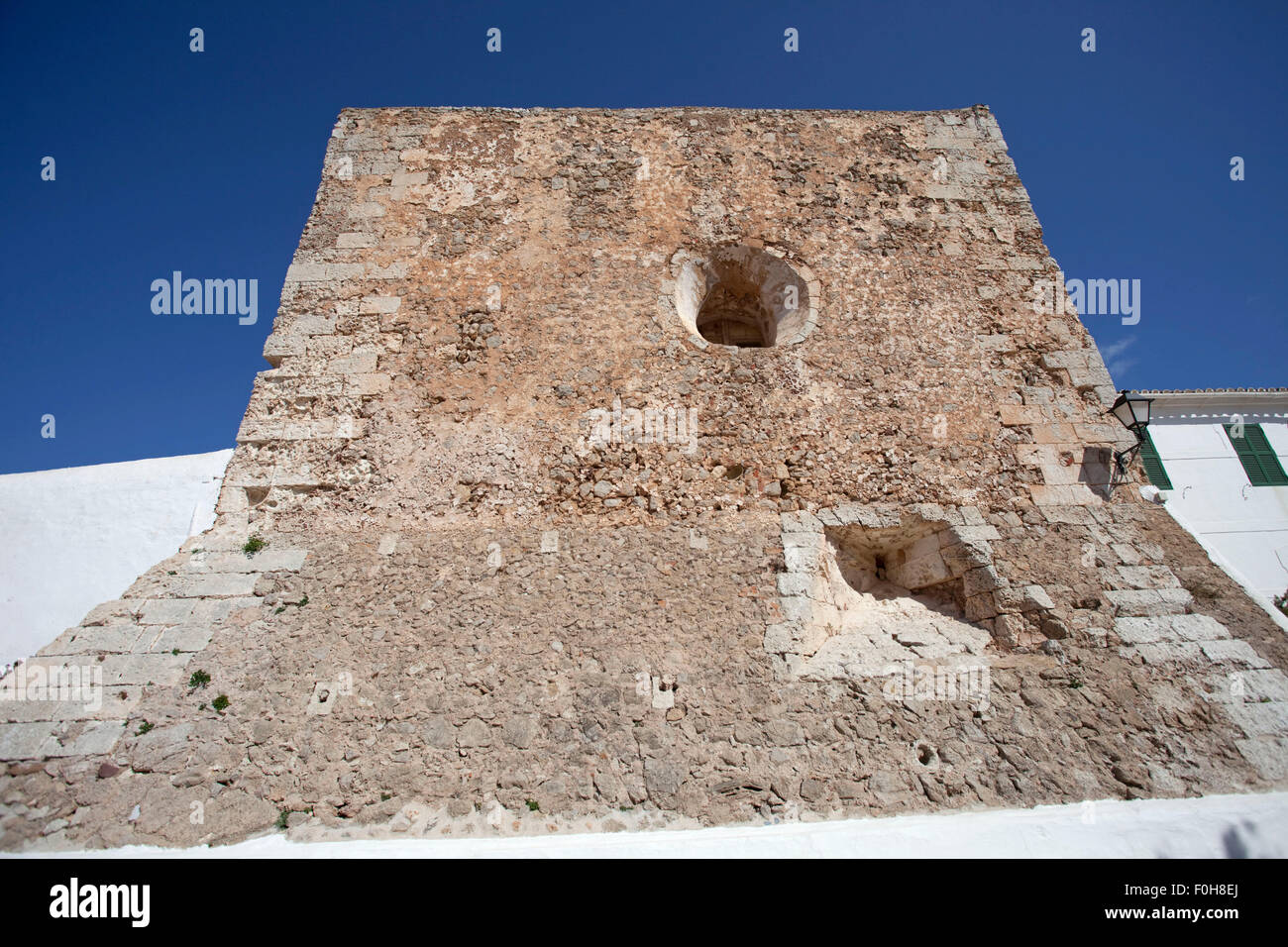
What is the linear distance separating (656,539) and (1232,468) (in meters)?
12.5

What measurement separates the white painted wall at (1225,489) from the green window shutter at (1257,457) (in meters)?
0.10

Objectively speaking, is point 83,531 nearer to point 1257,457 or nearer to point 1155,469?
point 1155,469

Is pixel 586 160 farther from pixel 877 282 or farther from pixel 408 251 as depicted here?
pixel 877 282

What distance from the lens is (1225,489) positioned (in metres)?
10.3

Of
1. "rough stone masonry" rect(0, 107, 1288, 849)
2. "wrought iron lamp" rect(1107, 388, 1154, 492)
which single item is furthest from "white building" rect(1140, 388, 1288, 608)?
"rough stone masonry" rect(0, 107, 1288, 849)

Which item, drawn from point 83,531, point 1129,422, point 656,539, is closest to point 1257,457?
point 1129,422

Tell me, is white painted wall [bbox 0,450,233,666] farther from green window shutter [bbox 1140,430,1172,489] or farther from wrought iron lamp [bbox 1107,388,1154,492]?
green window shutter [bbox 1140,430,1172,489]

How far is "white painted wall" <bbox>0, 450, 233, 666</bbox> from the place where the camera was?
8.53m

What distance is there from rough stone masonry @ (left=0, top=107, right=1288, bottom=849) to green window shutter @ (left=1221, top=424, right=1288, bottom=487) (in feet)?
30.2

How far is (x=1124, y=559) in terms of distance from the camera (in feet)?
13.5
